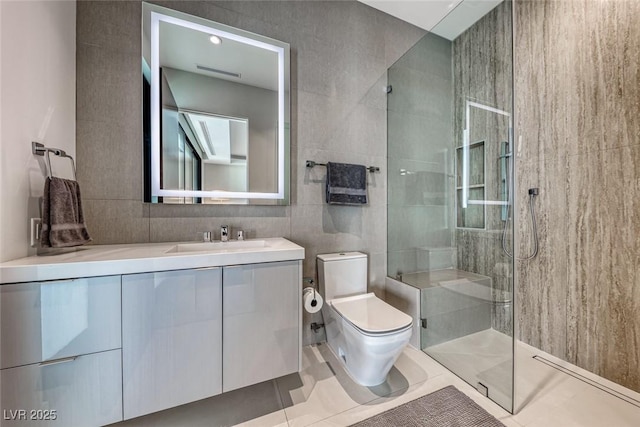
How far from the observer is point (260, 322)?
130cm

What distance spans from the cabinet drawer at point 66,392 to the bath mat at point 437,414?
1146 mm

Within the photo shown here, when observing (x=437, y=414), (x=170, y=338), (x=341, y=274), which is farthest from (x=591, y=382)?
(x=170, y=338)

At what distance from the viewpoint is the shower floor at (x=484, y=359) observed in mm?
1375

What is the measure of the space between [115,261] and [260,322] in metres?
0.72

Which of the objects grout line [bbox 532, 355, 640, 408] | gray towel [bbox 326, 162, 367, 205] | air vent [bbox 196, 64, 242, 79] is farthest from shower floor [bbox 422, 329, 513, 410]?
air vent [bbox 196, 64, 242, 79]

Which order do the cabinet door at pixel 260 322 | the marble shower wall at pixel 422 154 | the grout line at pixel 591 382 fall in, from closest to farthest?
the cabinet door at pixel 260 322 < the grout line at pixel 591 382 < the marble shower wall at pixel 422 154

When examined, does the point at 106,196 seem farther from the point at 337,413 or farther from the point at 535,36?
the point at 535,36

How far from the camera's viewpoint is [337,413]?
132 centimetres

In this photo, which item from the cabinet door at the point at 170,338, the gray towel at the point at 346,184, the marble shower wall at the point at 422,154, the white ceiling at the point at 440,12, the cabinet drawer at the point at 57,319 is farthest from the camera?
the marble shower wall at the point at 422,154

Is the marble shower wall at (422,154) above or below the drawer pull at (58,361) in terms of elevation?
above

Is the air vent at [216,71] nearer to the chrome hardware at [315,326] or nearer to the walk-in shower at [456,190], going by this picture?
the walk-in shower at [456,190]

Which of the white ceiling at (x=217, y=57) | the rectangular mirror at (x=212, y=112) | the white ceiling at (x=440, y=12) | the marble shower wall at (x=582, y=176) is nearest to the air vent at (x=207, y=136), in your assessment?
the rectangular mirror at (x=212, y=112)

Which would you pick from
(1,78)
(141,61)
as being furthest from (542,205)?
(1,78)

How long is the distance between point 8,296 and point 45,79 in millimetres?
1003
